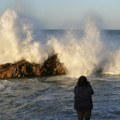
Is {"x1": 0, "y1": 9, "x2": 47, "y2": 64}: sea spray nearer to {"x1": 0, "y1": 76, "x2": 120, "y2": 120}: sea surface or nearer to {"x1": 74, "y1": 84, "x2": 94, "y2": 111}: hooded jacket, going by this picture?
{"x1": 0, "y1": 76, "x2": 120, "y2": 120}: sea surface

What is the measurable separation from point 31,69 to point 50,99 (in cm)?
864

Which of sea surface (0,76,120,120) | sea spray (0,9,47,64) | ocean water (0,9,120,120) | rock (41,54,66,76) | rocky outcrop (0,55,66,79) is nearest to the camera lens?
sea surface (0,76,120,120)

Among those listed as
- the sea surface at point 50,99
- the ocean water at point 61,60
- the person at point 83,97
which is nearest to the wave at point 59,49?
the ocean water at point 61,60

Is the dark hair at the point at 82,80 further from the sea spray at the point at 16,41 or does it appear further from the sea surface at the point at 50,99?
the sea spray at the point at 16,41

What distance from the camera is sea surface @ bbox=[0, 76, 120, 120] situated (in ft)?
45.0

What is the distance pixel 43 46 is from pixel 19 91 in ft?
28.5

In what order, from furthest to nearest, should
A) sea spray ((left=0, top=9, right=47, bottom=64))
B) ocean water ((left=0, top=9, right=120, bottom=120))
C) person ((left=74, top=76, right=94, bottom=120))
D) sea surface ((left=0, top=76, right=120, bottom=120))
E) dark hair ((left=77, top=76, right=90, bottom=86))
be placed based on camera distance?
sea spray ((left=0, top=9, right=47, bottom=64)) → ocean water ((left=0, top=9, right=120, bottom=120)) → sea surface ((left=0, top=76, right=120, bottom=120)) → person ((left=74, top=76, right=94, bottom=120)) → dark hair ((left=77, top=76, right=90, bottom=86))

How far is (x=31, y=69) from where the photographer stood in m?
24.9

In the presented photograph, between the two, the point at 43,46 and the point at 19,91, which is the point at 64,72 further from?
the point at 19,91

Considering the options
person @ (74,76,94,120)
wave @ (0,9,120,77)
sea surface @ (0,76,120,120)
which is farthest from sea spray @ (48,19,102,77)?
person @ (74,76,94,120)

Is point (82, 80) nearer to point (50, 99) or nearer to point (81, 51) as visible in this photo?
point (50, 99)

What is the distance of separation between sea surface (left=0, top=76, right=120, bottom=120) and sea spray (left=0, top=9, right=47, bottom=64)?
137 inches

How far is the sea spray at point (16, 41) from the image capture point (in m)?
26.2

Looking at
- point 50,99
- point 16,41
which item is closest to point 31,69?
point 16,41
